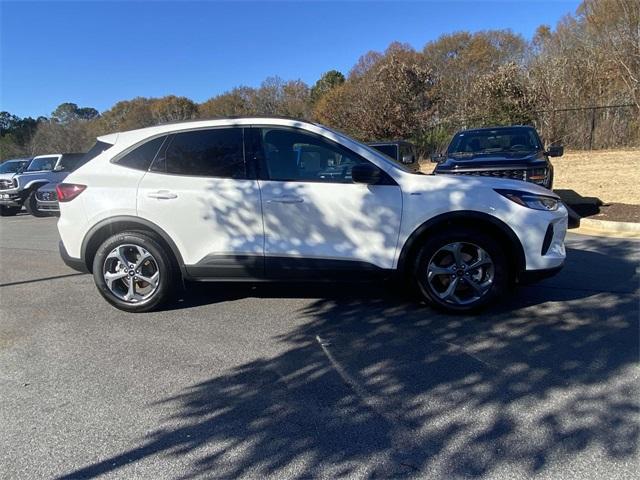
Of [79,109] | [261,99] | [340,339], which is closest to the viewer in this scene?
[340,339]

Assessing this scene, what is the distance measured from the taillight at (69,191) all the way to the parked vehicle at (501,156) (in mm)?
5705

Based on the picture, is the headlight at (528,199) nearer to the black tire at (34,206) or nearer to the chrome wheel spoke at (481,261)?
the chrome wheel spoke at (481,261)

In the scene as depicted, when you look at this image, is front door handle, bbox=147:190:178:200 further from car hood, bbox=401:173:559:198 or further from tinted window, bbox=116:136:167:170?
car hood, bbox=401:173:559:198

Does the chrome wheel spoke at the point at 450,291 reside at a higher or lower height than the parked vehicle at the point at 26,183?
lower

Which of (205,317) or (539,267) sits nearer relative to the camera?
(539,267)

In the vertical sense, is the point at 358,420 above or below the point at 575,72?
below

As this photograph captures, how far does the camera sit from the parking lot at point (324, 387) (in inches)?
100.0

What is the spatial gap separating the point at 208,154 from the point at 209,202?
49 cm

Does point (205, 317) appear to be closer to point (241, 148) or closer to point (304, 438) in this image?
point (241, 148)

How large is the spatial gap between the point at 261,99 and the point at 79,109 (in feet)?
166

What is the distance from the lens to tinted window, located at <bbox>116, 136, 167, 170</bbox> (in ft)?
15.3

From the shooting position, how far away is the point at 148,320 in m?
4.67

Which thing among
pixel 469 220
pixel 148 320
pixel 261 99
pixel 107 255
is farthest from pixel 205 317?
pixel 261 99

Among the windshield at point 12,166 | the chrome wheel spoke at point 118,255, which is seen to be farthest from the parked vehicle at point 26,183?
the chrome wheel spoke at point 118,255
